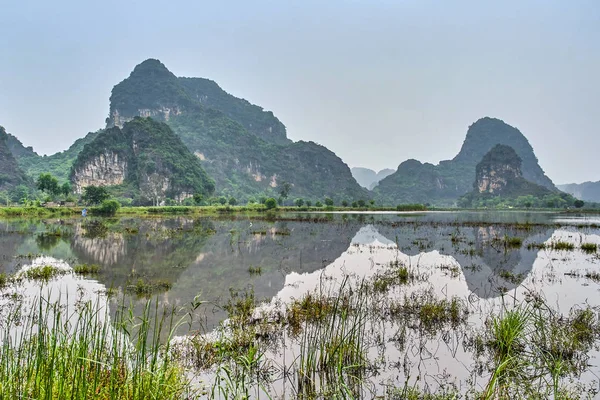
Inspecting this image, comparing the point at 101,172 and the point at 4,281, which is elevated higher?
the point at 101,172

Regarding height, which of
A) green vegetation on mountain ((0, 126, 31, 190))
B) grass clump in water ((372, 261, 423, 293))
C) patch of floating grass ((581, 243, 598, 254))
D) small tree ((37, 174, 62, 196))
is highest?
green vegetation on mountain ((0, 126, 31, 190))

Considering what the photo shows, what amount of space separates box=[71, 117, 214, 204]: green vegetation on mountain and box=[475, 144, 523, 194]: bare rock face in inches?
4965

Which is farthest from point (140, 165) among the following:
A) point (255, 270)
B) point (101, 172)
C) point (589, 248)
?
point (589, 248)

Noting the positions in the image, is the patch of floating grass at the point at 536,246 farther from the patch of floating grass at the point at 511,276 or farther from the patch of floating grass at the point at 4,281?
the patch of floating grass at the point at 4,281

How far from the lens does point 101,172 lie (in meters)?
119

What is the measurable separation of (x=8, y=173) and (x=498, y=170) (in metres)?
195

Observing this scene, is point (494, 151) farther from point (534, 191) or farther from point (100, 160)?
point (100, 160)

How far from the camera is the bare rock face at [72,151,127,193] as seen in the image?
11512 cm

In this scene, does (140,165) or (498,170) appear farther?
(498,170)

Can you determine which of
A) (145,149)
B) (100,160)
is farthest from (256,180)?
(100,160)

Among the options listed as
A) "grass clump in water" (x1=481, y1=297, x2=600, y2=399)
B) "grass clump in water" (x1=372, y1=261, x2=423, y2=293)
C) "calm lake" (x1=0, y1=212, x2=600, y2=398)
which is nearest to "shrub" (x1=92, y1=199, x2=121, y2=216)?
"calm lake" (x1=0, y1=212, x2=600, y2=398)

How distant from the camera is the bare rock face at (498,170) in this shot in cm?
16075

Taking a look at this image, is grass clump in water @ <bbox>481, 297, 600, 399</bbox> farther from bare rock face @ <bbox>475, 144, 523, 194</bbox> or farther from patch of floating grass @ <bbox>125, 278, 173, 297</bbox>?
bare rock face @ <bbox>475, 144, 523, 194</bbox>

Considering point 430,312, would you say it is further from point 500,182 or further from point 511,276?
point 500,182
